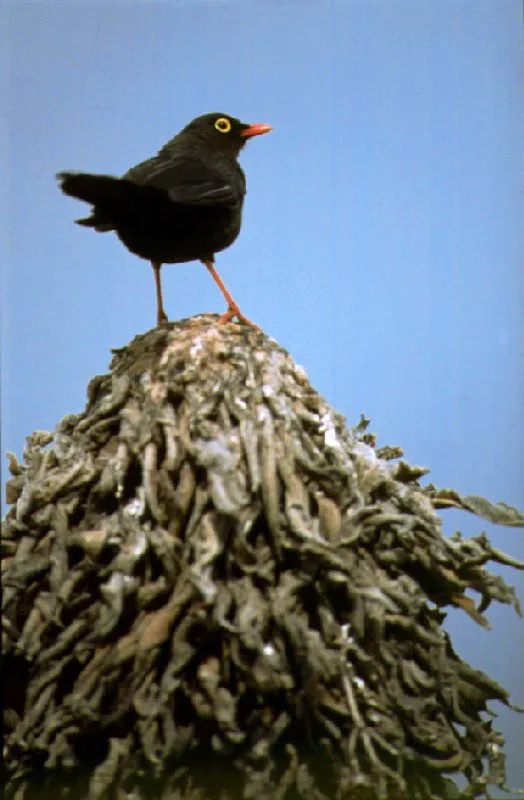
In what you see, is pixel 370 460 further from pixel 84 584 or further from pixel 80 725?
pixel 80 725

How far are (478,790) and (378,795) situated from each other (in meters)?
0.50

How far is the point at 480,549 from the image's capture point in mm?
3232

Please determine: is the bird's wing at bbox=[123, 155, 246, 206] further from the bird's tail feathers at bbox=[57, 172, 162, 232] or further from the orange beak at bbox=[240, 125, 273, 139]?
the orange beak at bbox=[240, 125, 273, 139]

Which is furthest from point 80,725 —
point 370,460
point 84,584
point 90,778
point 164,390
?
point 370,460

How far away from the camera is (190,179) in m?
3.61

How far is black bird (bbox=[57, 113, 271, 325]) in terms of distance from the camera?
3273 mm

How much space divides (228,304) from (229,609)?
163cm

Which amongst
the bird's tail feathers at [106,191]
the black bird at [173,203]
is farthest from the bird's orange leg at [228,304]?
the bird's tail feathers at [106,191]

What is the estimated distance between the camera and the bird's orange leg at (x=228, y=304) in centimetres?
370

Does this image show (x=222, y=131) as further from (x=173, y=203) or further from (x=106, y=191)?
(x=106, y=191)

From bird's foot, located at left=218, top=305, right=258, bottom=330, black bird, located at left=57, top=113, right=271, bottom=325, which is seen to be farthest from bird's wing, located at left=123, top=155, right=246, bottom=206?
bird's foot, located at left=218, top=305, right=258, bottom=330

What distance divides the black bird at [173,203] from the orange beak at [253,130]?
0.85 ft

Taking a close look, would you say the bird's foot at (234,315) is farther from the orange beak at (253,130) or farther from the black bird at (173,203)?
the orange beak at (253,130)

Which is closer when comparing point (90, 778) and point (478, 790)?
point (90, 778)
